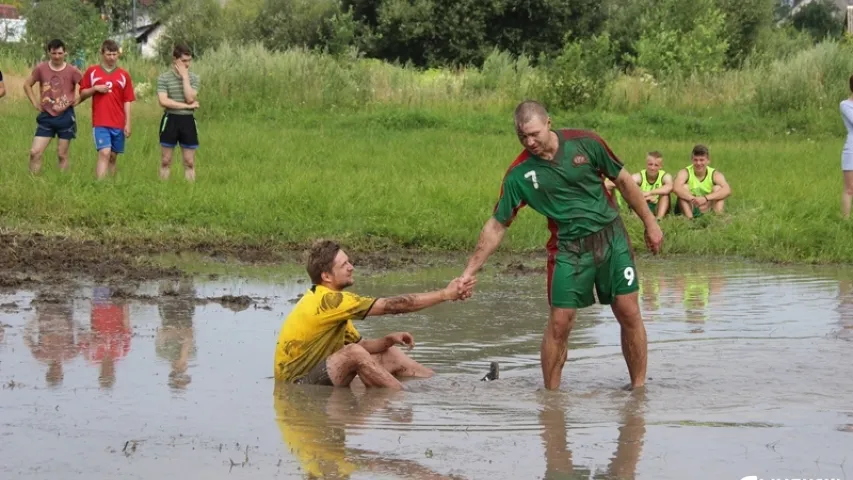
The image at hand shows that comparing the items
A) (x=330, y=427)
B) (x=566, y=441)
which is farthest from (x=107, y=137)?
(x=566, y=441)

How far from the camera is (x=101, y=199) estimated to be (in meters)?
14.7

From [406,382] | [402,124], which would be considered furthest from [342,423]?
[402,124]

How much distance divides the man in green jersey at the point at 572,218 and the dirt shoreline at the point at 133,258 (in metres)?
4.94

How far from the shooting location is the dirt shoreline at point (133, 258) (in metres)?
12.2

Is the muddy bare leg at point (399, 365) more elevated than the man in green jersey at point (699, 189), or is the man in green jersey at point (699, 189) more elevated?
the man in green jersey at point (699, 189)

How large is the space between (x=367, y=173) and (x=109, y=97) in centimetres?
349

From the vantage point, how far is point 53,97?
638 inches

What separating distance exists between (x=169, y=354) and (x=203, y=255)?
447cm

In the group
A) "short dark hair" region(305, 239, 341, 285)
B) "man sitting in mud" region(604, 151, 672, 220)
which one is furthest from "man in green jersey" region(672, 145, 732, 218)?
"short dark hair" region(305, 239, 341, 285)

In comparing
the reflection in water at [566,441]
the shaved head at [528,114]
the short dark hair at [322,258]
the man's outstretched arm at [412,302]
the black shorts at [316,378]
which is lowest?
the black shorts at [316,378]

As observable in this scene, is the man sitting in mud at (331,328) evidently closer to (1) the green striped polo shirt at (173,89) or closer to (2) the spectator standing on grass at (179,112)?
(2) the spectator standing on grass at (179,112)

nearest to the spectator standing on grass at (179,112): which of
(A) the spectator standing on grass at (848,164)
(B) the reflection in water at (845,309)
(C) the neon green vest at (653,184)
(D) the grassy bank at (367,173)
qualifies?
(D) the grassy bank at (367,173)

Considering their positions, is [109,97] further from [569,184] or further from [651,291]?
[569,184]

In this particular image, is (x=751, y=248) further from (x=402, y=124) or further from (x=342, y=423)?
(x=402, y=124)
